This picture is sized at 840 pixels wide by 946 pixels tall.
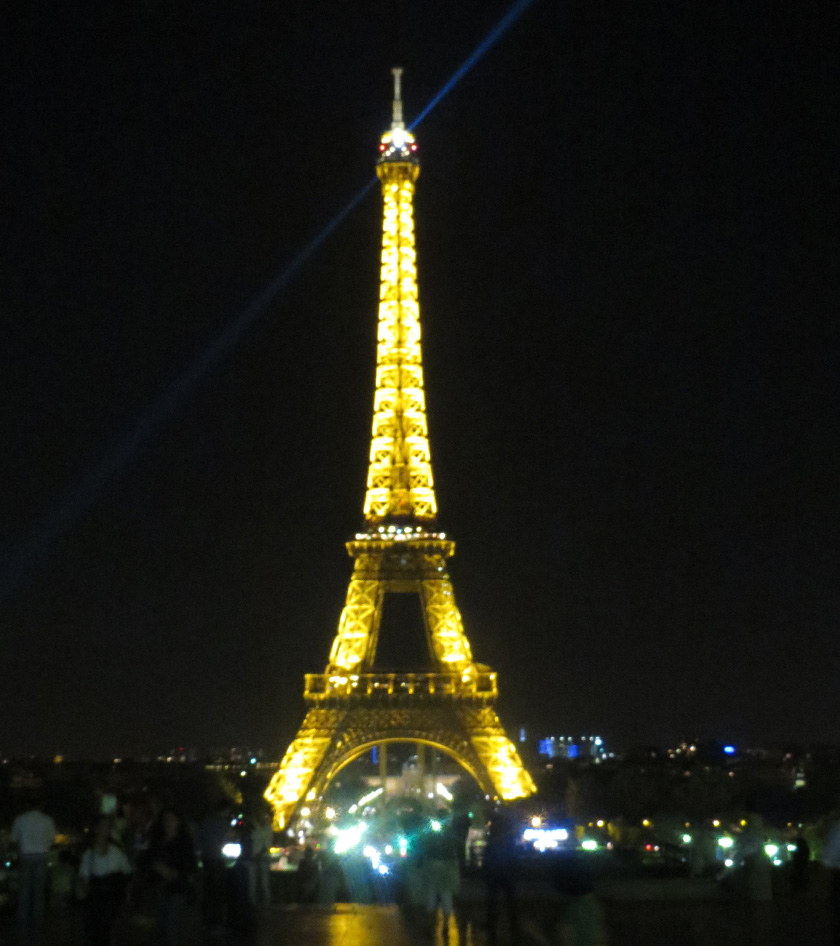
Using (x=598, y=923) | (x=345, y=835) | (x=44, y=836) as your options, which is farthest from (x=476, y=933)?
(x=345, y=835)

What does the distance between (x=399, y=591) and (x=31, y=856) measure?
44.6 metres

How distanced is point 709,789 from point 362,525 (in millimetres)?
26523

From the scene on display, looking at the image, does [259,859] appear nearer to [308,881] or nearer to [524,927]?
[524,927]

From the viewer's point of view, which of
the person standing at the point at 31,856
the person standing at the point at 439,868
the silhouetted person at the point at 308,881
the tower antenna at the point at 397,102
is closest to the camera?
the person standing at the point at 31,856

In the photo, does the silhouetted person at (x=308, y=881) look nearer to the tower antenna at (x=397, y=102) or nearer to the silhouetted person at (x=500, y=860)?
the silhouetted person at (x=500, y=860)

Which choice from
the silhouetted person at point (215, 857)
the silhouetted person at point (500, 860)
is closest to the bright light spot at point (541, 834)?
the silhouetted person at point (500, 860)

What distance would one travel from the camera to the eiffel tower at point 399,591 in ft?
205

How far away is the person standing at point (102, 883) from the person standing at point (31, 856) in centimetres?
249

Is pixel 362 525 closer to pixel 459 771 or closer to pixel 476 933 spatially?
pixel 476 933

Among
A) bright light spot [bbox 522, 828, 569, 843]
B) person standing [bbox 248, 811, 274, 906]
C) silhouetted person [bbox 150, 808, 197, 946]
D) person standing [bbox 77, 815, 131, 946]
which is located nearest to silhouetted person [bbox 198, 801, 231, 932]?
person standing [bbox 248, 811, 274, 906]

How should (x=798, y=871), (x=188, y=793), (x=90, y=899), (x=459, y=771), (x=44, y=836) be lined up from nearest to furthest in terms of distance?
(x=90, y=899), (x=44, y=836), (x=798, y=871), (x=188, y=793), (x=459, y=771)

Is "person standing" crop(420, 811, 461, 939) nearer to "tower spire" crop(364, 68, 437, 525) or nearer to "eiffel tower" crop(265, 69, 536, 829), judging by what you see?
"eiffel tower" crop(265, 69, 536, 829)

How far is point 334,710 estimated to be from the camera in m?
62.8

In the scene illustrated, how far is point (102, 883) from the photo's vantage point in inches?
668
